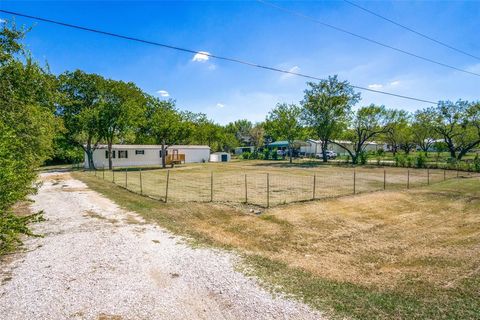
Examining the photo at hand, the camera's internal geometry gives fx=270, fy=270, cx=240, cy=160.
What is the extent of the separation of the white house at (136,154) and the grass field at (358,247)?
23.5 metres

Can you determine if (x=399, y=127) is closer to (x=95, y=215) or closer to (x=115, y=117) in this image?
(x=115, y=117)

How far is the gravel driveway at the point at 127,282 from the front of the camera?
11.9 feet

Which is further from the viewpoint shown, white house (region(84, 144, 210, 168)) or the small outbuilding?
the small outbuilding

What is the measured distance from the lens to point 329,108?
3791 centimetres

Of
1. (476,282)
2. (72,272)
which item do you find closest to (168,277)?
(72,272)

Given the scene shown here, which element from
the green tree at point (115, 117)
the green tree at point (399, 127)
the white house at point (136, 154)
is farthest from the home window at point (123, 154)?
the green tree at point (399, 127)

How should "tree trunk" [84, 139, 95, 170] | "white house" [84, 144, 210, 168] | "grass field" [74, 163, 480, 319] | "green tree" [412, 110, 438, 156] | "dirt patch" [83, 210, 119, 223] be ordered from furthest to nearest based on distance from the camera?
"green tree" [412, 110, 438, 156] → "white house" [84, 144, 210, 168] → "tree trunk" [84, 139, 95, 170] → "dirt patch" [83, 210, 119, 223] → "grass field" [74, 163, 480, 319]

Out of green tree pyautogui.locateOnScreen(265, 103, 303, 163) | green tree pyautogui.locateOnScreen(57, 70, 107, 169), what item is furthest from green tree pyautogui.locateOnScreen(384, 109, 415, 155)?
green tree pyautogui.locateOnScreen(57, 70, 107, 169)

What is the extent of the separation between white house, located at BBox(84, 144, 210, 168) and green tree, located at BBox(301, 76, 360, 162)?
18.4m

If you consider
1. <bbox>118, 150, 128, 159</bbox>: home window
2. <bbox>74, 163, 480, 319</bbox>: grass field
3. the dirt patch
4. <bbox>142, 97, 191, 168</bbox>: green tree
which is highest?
<bbox>142, 97, 191, 168</bbox>: green tree

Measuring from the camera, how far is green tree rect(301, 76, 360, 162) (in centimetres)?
3759

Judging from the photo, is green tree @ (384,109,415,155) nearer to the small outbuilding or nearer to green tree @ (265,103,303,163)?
green tree @ (265,103,303,163)

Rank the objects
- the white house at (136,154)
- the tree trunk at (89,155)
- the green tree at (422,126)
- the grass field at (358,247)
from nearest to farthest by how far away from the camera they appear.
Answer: the grass field at (358,247) < the tree trunk at (89,155) < the white house at (136,154) < the green tree at (422,126)

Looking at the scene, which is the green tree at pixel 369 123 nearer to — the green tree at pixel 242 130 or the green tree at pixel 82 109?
the green tree at pixel 82 109
